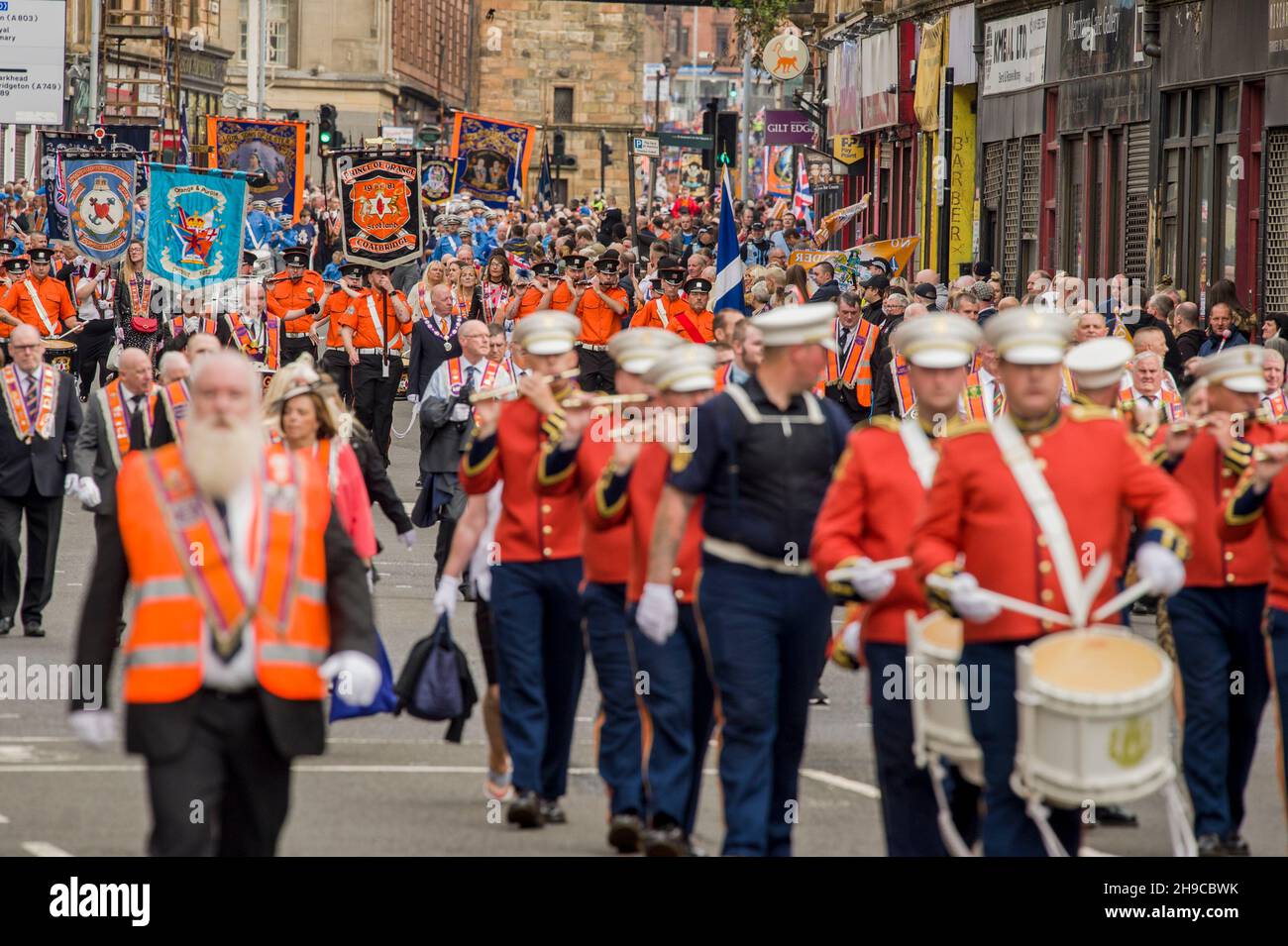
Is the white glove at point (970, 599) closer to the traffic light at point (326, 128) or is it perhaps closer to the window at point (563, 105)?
the traffic light at point (326, 128)

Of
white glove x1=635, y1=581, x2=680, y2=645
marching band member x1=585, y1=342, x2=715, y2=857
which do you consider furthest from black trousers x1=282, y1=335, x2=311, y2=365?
white glove x1=635, y1=581, x2=680, y2=645

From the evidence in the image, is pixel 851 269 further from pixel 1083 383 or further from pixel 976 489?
pixel 976 489

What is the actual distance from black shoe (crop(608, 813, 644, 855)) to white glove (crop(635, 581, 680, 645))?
1.25m

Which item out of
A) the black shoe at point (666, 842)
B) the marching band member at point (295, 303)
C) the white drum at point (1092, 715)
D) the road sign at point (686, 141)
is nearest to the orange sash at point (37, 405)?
the black shoe at point (666, 842)

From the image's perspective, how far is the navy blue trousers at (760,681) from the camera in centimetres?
880

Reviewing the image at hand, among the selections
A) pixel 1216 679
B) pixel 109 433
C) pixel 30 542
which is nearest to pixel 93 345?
pixel 30 542

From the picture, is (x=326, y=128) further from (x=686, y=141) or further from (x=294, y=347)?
(x=294, y=347)

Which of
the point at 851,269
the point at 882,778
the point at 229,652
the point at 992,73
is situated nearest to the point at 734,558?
the point at 882,778

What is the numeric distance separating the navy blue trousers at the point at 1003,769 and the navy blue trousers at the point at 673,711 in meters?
1.87

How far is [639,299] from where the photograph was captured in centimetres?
3181

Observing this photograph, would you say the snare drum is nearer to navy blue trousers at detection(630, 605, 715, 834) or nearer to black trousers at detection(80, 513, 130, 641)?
navy blue trousers at detection(630, 605, 715, 834)

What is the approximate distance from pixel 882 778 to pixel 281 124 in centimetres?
3589

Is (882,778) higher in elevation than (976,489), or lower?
lower

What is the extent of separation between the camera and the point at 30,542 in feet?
53.3
